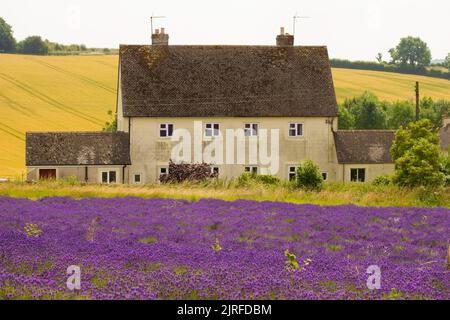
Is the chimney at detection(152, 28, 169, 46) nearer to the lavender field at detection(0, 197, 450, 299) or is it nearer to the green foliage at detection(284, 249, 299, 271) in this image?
the lavender field at detection(0, 197, 450, 299)

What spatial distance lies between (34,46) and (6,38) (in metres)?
6.09

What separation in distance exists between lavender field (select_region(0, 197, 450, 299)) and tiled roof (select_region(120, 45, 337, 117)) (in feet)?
86.1

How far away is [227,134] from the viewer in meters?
52.5

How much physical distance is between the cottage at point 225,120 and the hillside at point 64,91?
54.7 ft

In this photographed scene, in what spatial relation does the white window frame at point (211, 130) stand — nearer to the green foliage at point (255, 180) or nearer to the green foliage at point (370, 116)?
the green foliage at point (255, 180)

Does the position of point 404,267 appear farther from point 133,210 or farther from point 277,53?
point 277,53

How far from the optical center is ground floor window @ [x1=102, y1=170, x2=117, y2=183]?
163ft

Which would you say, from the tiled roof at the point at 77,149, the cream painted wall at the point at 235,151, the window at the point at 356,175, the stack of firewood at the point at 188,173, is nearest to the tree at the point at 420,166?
the window at the point at 356,175

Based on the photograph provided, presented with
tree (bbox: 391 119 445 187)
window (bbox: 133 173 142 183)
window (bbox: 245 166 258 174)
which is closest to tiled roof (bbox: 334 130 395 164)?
window (bbox: 245 166 258 174)

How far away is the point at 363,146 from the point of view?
54062 mm

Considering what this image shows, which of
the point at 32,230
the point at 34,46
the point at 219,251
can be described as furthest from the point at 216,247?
the point at 34,46

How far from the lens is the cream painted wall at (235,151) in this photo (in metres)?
51.3

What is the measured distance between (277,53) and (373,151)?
9.23m
